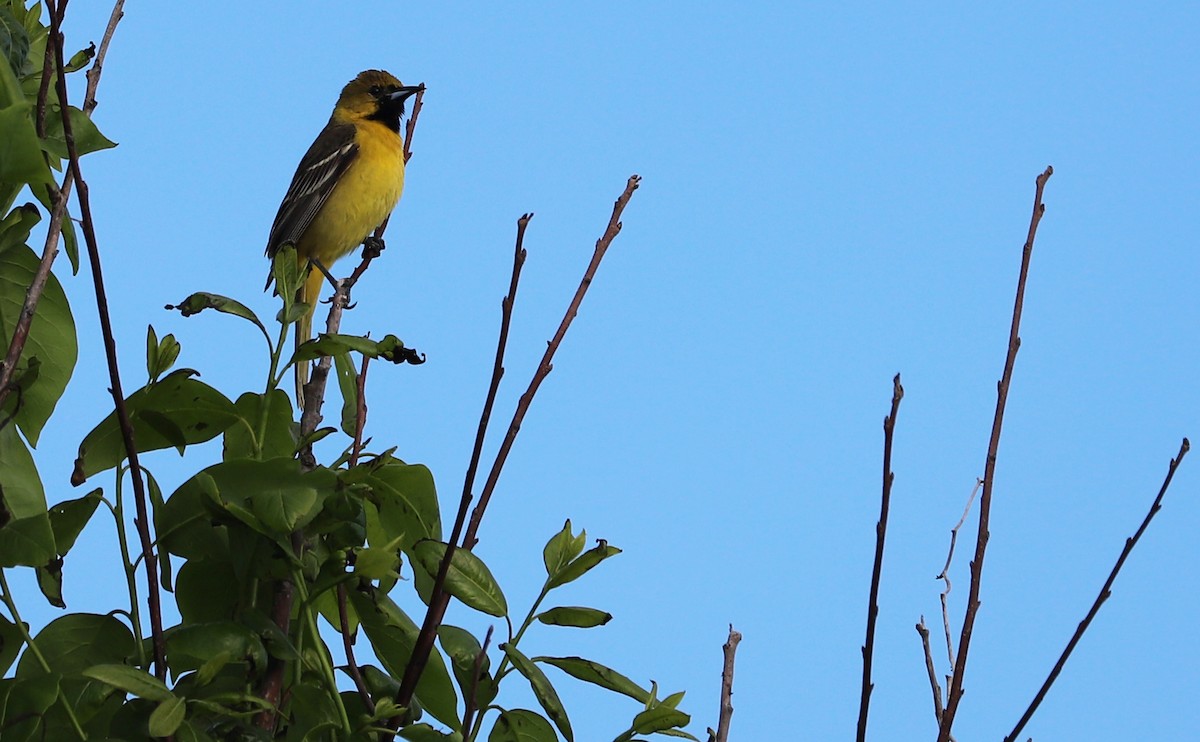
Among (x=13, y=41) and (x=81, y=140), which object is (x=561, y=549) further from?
(x=13, y=41)

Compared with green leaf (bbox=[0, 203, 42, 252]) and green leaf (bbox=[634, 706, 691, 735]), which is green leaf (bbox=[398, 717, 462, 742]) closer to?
green leaf (bbox=[634, 706, 691, 735])

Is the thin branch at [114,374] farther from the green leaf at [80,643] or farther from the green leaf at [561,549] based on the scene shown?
the green leaf at [561,549]

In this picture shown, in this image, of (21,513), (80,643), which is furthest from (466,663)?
(21,513)

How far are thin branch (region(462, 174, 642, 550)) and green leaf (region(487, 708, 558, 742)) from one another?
0.26 metres

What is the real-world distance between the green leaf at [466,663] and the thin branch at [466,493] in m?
0.12

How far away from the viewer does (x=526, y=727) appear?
1.74 m

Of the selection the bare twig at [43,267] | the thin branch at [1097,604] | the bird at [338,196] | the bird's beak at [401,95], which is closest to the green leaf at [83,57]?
the bare twig at [43,267]

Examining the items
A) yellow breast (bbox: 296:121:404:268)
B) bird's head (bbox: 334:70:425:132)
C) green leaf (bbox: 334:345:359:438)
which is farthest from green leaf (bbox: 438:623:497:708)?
bird's head (bbox: 334:70:425:132)

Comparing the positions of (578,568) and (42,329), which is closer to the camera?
(578,568)

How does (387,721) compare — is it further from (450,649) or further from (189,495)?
(189,495)

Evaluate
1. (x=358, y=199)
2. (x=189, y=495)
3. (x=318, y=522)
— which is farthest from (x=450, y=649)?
(x=358, y=199)

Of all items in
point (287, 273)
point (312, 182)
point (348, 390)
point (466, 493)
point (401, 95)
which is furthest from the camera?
point (401, 95)

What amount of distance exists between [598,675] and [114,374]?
0.77 metres

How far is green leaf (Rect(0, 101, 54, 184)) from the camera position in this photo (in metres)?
1.60
